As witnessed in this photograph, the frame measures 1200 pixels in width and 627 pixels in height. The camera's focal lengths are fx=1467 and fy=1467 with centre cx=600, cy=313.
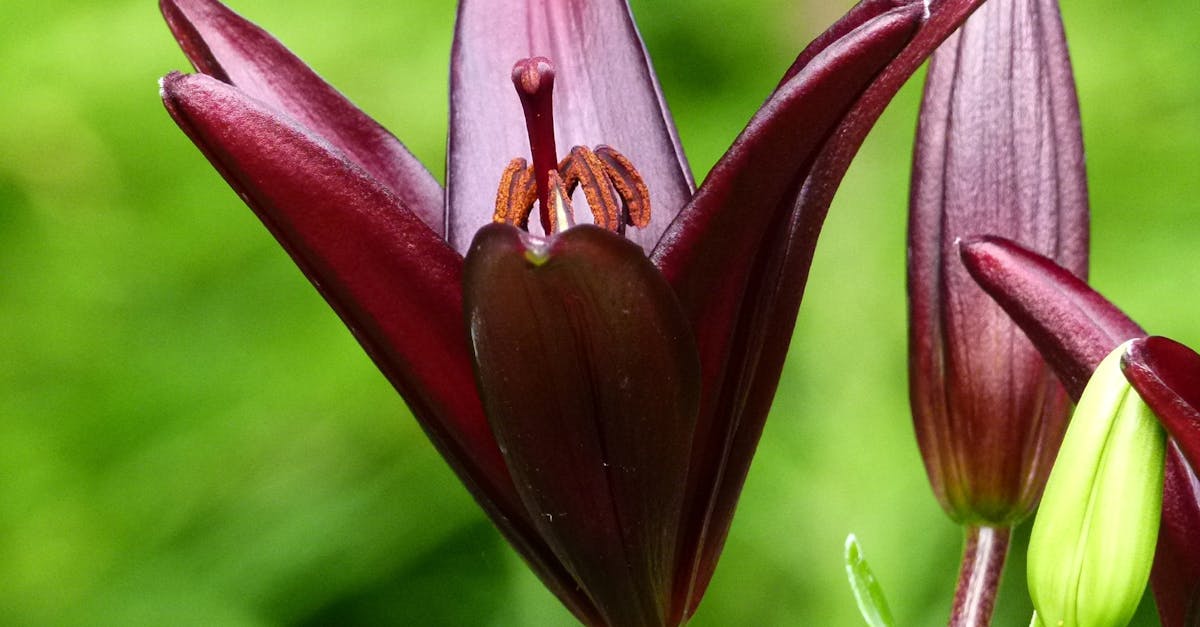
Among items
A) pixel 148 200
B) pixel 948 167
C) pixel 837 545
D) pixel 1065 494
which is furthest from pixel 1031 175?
pixel 148 200

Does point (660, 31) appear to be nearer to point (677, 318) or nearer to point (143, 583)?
point (143, 583)

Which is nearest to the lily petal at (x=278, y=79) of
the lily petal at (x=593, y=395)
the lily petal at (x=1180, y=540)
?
the lily petal at (x=593, y=395)

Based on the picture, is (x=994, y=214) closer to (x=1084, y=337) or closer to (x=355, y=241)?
(x=1084, y=337)

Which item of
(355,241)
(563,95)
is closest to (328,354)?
(563,95)

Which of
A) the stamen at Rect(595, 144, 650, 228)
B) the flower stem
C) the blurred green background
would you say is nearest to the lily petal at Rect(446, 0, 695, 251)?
the stamen at Rect(595, 144, 650, 228)

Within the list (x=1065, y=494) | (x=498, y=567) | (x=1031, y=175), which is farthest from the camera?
(x=498, y=567)

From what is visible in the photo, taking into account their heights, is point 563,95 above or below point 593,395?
above

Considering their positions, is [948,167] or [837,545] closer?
[948,167]
